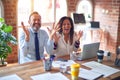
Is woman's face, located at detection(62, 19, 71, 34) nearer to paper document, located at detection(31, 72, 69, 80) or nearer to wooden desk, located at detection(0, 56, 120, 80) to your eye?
wooden desk, located at detection(0, 56, 120, 80)

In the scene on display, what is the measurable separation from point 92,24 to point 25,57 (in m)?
2.61

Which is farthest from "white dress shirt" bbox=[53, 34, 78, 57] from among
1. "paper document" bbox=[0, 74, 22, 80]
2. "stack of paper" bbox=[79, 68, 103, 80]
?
"paper document" bbox=[0, 74, 22, 80]

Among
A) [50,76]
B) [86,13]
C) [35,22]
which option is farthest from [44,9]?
[50,76]

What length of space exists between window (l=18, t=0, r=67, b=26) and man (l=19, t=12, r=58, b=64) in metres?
1.64

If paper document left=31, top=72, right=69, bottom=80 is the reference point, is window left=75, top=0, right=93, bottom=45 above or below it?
above

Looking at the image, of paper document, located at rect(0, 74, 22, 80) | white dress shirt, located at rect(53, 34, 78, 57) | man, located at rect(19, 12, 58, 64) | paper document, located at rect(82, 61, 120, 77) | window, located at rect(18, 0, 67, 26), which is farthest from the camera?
window, located at rect(18, 0, 67, 26)

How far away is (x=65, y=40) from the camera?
258cm

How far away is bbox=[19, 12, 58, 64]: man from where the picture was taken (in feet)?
7.86

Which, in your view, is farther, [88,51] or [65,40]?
[65,40]

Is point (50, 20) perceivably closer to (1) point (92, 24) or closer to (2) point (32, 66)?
(1) point (92, 24)

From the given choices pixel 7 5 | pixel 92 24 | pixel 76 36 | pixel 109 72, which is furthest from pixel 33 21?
pixel 92 24

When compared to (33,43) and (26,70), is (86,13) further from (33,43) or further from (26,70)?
(26,70)

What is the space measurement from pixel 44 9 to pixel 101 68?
2753 mm

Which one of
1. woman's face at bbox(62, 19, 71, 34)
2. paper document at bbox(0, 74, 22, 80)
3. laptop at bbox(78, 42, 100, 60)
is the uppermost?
woman's face at bbox(62, 19, 71, 34)
